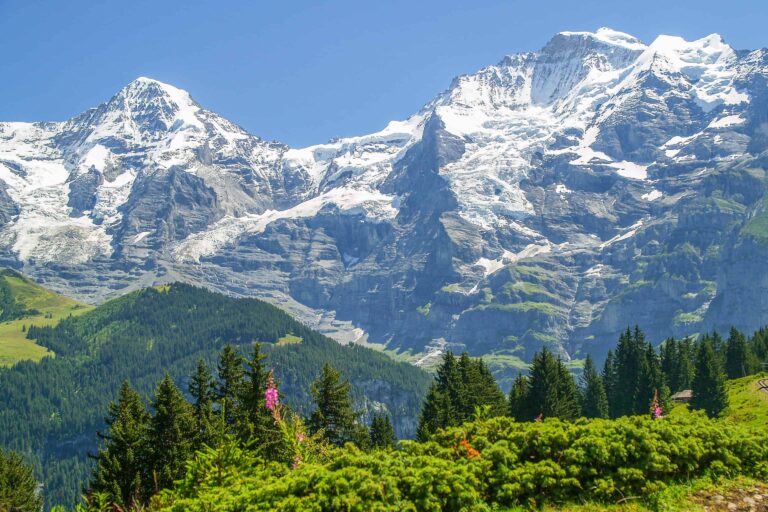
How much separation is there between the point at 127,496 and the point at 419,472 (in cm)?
3607

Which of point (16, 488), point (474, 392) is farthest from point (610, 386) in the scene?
point (16, 488)

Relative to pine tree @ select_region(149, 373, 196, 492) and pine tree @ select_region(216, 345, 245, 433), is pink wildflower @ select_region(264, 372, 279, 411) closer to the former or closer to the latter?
pine tree @ select_region(149, 373, 196, 492)

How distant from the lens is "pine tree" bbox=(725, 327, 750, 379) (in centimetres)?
12838

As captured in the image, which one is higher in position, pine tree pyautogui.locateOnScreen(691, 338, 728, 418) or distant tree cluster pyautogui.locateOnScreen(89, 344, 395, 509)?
pine tree pyautogui.locateOnScreen(691, 338, 728, 418)

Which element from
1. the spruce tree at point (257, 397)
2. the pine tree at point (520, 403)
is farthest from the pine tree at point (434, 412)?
the spruce tree at point (257, 397)

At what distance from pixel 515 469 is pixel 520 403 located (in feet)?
221

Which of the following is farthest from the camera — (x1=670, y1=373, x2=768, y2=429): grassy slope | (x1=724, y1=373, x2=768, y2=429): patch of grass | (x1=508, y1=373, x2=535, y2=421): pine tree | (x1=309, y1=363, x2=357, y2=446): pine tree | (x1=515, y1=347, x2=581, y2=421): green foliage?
(x1=508, y1=373, x2=535, y2=421): pine tree

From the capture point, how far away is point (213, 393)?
58844 millimetres

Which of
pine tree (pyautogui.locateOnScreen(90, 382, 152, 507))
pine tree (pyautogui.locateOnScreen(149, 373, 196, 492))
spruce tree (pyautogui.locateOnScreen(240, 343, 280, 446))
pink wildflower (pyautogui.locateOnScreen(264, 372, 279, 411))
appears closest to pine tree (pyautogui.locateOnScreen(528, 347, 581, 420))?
spruce tree (pyautogui.locateOnScreen(240, 343, 280, 446))

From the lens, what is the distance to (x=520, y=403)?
290ft

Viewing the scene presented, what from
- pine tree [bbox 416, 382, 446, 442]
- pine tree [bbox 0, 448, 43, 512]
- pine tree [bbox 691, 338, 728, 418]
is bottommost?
pine tree [bbox 0, 448, 43, 512]

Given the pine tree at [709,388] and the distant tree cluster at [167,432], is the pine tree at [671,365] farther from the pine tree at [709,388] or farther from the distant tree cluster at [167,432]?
the distant tree cluster at [167,432]

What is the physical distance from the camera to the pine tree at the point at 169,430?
5216 centimetres

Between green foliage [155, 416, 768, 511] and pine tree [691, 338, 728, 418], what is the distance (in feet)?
221
